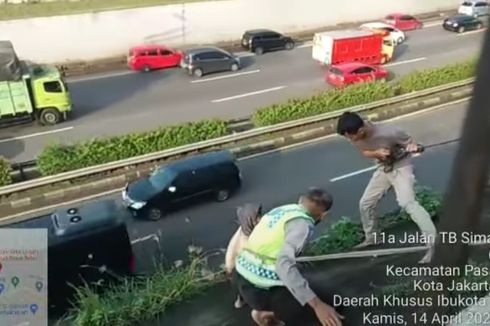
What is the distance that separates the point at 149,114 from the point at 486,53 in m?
17.8

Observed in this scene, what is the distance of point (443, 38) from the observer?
28.5 m

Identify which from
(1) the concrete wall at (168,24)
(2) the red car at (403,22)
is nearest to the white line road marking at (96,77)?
(1) the concrete wall at (168,24)

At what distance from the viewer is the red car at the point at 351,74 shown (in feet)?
72.0

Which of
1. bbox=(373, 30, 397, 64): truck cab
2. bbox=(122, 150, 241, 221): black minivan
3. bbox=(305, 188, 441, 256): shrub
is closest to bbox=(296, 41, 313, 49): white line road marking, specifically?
bbox=(373, 30, 397, 64): truck cab

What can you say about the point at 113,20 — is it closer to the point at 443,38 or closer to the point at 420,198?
the point at 443,38

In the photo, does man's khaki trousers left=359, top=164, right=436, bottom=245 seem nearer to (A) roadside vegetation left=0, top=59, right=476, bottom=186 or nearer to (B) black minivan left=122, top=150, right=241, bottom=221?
(B) black minivan left=122, top=150, right=241, bottom=221

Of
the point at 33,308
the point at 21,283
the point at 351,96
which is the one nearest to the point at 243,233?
the point at 33,308

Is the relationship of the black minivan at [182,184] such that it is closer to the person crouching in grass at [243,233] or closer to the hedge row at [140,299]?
the hedge row at [140,299]

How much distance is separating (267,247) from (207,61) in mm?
18591

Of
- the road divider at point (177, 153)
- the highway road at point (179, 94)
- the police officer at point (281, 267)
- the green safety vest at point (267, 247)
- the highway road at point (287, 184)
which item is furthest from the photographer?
the highway road at point (179, 94)

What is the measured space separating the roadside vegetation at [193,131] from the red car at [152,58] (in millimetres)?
7466

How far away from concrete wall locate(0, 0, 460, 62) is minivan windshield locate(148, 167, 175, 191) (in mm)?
11746

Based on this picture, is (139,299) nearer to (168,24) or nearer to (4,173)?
(4,173)

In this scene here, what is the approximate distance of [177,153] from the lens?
1574 centimetres
